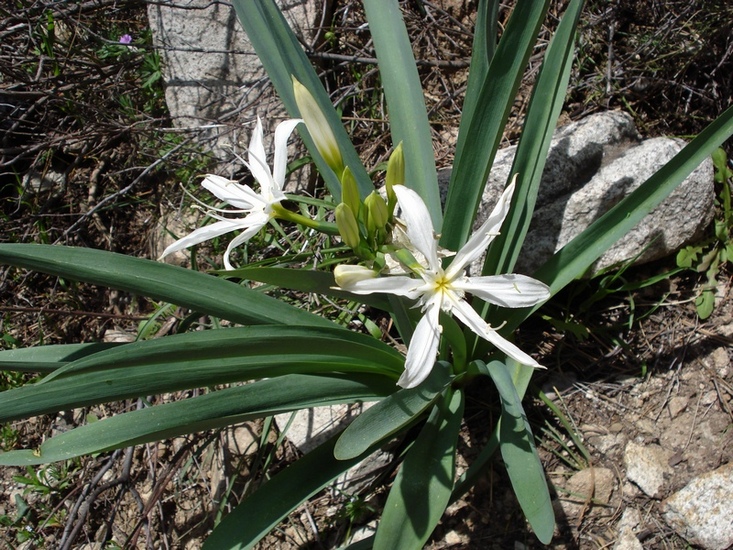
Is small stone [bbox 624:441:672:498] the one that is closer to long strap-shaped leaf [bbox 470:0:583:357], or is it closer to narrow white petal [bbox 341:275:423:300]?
long strap-shaped leaf [bbox 470:0:583:357]

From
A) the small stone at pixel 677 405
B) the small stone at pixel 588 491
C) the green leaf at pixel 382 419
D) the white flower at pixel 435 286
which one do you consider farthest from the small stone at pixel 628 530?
the white flower at pixel 435 286

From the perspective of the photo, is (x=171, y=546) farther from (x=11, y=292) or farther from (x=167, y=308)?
(x=11, y=292)

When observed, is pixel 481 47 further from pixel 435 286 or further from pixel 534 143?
pixel 435 286

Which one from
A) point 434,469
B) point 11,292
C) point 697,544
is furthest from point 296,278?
point 11,292

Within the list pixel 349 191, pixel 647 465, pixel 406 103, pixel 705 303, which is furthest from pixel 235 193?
pixel 705 303

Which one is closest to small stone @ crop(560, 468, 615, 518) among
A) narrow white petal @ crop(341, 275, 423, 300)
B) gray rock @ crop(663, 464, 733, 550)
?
gray rock @ crop(663, 464, 733, 550)

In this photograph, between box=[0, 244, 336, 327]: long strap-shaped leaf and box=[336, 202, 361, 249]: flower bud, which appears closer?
box=[336, 202, 361, 249]: flower bud
